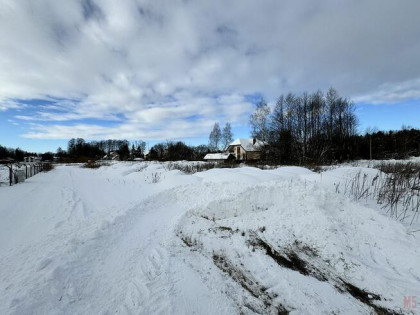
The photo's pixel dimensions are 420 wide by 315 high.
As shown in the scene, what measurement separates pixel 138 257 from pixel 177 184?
671 centimetres

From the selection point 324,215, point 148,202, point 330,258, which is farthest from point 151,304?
point 148,202

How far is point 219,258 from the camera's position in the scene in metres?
4.36

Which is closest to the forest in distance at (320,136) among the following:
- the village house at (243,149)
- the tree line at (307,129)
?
the tree line at (307,129)

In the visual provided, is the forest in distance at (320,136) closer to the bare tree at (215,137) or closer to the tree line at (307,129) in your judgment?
the tree line at (307,129)

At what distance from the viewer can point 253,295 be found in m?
3.27

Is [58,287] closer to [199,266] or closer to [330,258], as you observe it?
[199,266]

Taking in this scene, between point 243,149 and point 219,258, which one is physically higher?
point 243,149

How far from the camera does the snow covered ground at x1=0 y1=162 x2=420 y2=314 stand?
3068mm

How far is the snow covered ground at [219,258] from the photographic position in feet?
10.1

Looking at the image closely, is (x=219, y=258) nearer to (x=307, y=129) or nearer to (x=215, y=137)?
(x=307, y=129)

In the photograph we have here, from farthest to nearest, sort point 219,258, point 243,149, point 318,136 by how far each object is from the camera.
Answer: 1. point 243,149
2. point 318,136
3. point 219,258

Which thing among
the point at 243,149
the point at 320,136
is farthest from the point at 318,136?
the point at 243,149

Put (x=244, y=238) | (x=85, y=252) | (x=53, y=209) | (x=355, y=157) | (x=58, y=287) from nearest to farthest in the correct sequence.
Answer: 1. (x=58, y=287)
2. (x=85, y=252)
3. (x=244, y=238)
4. (x=53, y=209)
5. (x=355, y=157)

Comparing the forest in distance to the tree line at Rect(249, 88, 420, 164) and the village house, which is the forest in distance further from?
the village house
